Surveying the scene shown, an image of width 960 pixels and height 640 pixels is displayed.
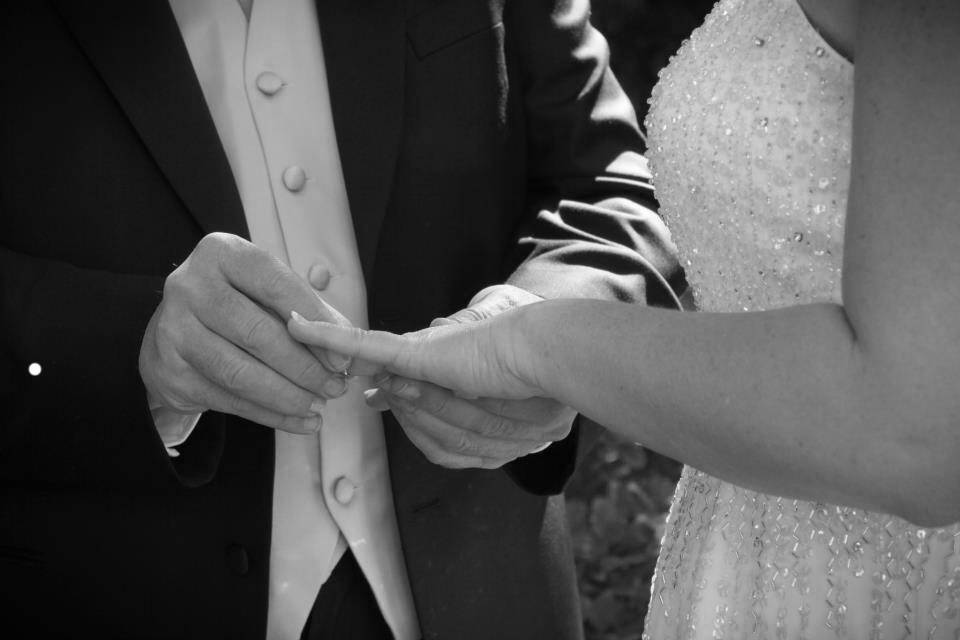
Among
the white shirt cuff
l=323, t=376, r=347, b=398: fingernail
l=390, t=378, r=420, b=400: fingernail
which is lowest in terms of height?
the white shirt cuff

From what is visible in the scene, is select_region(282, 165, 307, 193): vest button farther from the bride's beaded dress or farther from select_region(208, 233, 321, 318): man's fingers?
the bride's beaded dress

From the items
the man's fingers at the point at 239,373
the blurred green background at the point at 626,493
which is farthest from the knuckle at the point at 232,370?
the blurred green background at the point at 626,493

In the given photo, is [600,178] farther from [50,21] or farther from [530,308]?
[50,21]

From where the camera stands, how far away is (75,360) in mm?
1632

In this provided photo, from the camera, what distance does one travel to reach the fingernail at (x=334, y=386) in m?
1.56

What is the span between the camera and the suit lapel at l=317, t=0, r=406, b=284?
178 centimetres

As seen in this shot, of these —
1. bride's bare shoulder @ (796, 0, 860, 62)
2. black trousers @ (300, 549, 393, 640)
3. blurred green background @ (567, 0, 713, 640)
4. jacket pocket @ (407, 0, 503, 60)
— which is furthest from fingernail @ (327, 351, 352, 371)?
blurred green background @ (567, 0, 713, 640)

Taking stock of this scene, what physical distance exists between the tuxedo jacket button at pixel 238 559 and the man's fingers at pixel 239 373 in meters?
0.35

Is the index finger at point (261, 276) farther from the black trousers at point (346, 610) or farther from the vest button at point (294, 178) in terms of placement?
the black trousers at point (346, 610)

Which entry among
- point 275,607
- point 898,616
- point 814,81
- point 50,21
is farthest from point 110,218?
point 898,616

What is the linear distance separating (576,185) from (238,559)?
0.86 m

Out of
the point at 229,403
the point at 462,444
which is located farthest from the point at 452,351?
the point at 229,403

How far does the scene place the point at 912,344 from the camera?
1048 millimetres

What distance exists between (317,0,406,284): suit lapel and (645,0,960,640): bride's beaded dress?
0.42m
